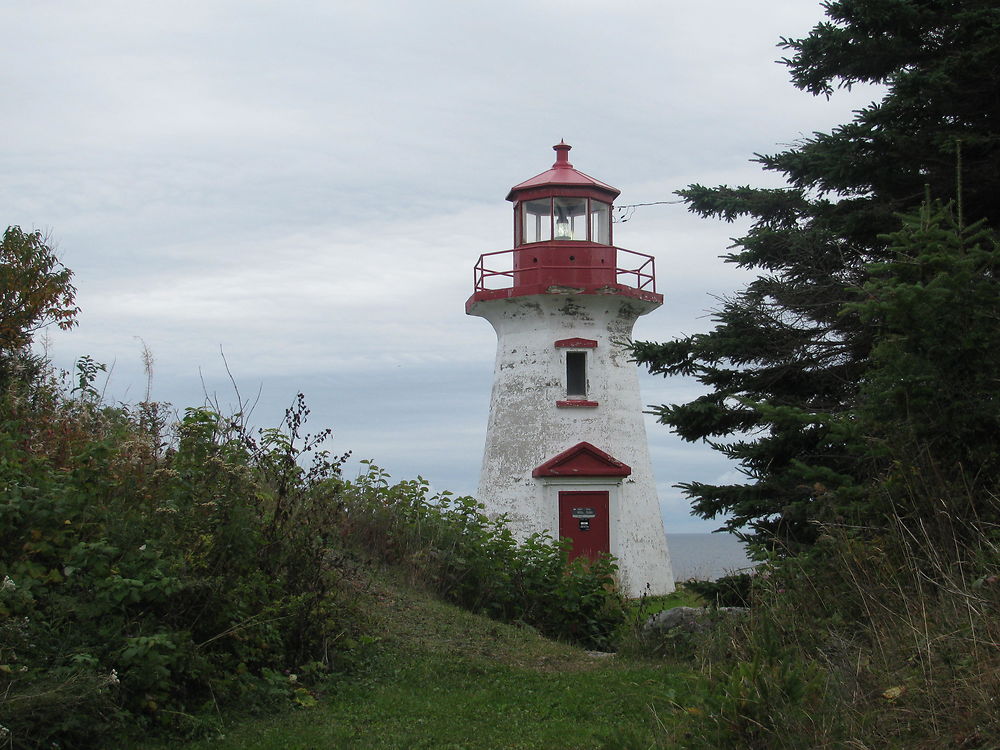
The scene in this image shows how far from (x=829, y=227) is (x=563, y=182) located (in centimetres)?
902

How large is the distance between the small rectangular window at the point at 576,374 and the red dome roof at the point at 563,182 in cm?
313

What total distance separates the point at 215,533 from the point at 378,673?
2.02 meters

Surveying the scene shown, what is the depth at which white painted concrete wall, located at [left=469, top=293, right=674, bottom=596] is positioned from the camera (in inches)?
748

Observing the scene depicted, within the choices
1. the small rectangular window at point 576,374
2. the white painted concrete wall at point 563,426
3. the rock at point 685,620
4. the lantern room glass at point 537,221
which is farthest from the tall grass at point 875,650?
the lantern room glass at point 537,221

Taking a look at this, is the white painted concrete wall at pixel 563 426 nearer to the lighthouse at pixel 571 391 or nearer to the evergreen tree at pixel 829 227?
the lighthouse at pixel 571 391

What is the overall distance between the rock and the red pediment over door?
→ 26.3 feet

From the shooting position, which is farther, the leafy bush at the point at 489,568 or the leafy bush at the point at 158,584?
the leafy bush at the point at 489,568

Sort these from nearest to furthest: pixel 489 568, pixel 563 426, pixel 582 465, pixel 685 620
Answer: pixel 685 620
pixel 489 568
pixel 582 465
pixel 563 426

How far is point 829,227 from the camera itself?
10.9 meters

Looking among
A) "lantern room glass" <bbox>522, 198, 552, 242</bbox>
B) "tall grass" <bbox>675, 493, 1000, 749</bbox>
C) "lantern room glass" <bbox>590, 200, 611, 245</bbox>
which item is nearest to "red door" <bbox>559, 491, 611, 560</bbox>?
"lantern room glass" <bbox>590, 200, 611, 245</bbox>

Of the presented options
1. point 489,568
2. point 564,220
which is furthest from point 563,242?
point 489,568

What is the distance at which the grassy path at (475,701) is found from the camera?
6.50 meters

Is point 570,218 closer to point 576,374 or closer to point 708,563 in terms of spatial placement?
point 576,374

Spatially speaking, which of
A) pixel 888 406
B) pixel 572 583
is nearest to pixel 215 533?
pixel 888 406
